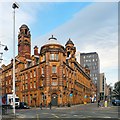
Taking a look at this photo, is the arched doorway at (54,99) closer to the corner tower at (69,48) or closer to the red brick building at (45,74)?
the red brick building at (45,74)

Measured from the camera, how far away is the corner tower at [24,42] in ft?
318

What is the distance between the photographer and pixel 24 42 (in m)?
97.9

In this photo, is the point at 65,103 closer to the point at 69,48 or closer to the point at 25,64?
the point at 25,64

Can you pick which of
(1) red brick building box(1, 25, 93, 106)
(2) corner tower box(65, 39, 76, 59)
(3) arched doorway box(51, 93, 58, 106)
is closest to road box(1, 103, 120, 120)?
(3) arched doorway box(51, 93, 58, 106)

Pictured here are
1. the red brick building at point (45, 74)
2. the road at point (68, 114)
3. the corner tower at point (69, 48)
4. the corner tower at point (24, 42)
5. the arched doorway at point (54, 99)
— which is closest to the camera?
the road at point (68, 114)

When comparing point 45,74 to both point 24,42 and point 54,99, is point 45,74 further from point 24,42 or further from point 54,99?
point 24,42

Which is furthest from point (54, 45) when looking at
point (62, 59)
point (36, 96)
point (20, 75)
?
point (20, 75)

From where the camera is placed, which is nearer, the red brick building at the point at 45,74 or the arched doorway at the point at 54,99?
the arched doorway at the point at 54,99

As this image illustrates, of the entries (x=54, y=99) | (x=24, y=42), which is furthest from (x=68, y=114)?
(x=24, y=42)

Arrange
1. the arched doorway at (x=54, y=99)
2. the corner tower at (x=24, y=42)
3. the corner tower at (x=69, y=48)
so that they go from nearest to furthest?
1. the arched doorway at (x=54, y=99)
2. the corner tower at (x=24, y=42)
3. the corner tower at (x=69, y=48)

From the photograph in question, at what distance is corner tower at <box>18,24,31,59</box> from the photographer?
3819 inches

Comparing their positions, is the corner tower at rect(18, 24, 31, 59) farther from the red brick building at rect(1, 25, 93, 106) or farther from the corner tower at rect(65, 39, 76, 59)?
the corner tower at rect(65, 39, 76, 59)

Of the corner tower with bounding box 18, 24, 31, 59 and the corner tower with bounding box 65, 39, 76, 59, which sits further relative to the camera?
the corner tower with bounding box 65, 39, 76, 59

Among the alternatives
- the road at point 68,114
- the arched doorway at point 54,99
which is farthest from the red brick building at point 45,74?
the road at point 68,114
